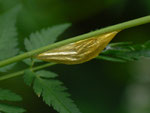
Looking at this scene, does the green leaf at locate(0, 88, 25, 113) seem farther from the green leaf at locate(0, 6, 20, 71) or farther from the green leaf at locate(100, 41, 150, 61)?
the green leaf at locate(100, 41, 150, 61)

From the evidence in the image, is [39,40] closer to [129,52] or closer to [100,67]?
[129,52]

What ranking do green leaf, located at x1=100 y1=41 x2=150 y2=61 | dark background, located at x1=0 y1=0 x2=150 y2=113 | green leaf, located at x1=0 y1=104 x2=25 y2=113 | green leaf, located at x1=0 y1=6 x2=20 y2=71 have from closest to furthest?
green leaf, located at x1=0 y1=104 x2=25 y2=113 → green leaf, located at x1=100 y1=41 x2=150 y2=61 → green leaf, located at x1=0 y1=6 x2=20 y2=71 → dark background, located at x1=0 y1=0 x2=150 y2=113

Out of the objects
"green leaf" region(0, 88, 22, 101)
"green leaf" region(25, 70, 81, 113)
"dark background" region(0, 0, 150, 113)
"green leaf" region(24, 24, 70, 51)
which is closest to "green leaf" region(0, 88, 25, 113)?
"green leaf" region(0, 88, 22, 101)

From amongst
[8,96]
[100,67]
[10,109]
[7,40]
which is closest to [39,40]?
[7,40]

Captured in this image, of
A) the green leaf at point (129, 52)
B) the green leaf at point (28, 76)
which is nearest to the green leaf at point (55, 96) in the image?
the green leaf at point (28, 76)

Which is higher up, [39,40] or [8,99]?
[39,40]

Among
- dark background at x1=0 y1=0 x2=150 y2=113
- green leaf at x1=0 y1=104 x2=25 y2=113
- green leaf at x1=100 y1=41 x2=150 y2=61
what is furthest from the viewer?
dark background at x1=0 y1=0 x2=150 y2=113

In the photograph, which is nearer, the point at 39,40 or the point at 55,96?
the point at 55,96

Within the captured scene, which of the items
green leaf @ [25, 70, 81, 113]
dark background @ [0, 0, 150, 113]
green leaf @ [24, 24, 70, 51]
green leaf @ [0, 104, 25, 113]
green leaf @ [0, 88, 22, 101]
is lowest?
dark background @ [0, 0, 150, 113]
